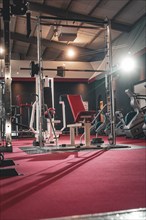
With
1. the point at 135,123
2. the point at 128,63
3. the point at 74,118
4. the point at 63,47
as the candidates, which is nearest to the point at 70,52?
the point at 63,47

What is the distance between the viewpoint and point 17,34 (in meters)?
11.6

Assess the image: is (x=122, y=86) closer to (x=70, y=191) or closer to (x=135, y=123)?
(x=135, y=123)

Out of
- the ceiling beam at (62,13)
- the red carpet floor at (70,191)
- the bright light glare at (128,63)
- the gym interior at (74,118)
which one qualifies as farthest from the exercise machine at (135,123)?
the red carpet floor at (70,191)

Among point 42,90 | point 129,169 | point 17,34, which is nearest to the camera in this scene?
point 129,169

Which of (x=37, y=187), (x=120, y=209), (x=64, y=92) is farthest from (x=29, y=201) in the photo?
(x=64, y=92)

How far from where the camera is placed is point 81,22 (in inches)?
354

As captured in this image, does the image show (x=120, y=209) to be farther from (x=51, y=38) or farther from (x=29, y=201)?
(x=51, y=38)

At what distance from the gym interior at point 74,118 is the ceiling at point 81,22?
3 cm

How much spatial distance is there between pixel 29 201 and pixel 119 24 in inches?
351

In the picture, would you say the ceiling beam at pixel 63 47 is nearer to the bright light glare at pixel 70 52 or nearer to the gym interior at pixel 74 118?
the gym interior at pixel 74 118

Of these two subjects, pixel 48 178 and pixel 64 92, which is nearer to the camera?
pixel 48 178

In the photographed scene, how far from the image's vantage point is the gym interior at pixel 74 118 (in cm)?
149

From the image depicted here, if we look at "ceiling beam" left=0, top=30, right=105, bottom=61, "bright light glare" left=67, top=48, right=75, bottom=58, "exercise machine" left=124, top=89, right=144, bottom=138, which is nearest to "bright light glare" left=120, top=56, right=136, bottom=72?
"exercise machine" left=124, top=89, right=144, bottom=138

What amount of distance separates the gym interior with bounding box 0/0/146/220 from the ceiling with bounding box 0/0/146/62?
0.03 m
